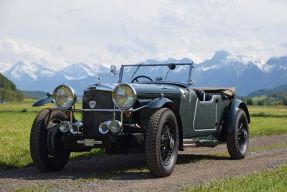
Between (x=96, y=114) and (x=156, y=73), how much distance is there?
7.83 feet

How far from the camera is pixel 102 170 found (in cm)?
902

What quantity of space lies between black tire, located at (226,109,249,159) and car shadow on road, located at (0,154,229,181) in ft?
1.22

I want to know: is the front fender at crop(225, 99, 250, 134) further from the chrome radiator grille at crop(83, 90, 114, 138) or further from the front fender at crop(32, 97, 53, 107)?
the front fender at crop(32, 97, 53, 107)

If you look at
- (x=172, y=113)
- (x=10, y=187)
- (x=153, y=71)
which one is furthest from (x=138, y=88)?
(x=10, y=187)

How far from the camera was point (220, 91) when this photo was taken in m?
11.5

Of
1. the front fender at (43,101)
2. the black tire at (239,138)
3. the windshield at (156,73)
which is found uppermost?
the windshield at (156,73)

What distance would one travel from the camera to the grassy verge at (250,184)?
635cm

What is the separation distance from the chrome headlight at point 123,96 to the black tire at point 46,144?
1345mm

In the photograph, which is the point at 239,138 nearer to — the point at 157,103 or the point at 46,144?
the point at 157,103

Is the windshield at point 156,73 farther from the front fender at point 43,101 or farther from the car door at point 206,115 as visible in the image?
the front fender at point 43,101

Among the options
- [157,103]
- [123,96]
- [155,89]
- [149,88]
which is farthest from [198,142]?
[123,96]

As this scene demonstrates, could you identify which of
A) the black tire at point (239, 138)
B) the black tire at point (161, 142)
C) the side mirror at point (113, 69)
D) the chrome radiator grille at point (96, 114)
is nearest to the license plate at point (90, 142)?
the chrome radiator grille at point (96, 114)

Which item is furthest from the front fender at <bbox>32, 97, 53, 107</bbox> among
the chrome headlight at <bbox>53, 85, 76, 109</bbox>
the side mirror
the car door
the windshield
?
the car door

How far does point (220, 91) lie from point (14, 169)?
195 inches
